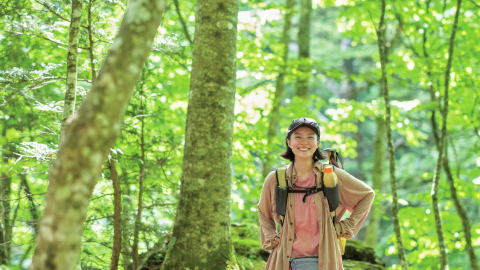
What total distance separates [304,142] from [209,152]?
1.21 m

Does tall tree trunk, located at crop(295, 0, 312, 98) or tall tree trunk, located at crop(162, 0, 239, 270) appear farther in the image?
tall tree trunk, located at crop(295, 0, 312, 98)

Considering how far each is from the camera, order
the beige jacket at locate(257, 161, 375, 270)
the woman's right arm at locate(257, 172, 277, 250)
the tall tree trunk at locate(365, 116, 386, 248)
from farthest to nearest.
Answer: the tall tree trunk at locate(365, 116, 386, 248) → the woman's right arm at locate(257, 172, 277, 250) → the beige jacket at locate(257, 161, 375, 270)

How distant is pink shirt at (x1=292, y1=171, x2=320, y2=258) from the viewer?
105 inches

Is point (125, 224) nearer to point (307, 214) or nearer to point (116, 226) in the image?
point (116, 226)

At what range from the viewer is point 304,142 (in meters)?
2.86

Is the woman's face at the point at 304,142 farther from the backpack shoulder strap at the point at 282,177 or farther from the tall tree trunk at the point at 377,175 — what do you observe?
the tall tree trunk at the point at 377,175

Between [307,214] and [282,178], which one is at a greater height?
[282,178]

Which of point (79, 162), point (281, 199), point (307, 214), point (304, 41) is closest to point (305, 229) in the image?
point (307, 214)

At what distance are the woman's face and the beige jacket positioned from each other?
0.13m

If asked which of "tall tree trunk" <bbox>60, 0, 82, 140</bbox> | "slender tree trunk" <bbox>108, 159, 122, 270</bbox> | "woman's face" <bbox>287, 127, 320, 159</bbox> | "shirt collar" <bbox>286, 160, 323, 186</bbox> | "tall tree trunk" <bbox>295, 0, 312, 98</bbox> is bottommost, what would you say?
"slender tree trunk" <bbox>108, 159, 122, 270</bbox>

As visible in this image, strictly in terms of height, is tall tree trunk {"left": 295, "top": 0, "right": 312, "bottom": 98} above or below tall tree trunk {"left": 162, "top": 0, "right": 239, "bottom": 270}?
above

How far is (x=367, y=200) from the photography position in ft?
9.18

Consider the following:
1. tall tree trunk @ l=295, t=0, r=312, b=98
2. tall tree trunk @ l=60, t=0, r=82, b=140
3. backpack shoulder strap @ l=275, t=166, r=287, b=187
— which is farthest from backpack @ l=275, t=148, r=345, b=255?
tall tree trunk @ l=295, t=0, r=312, b=98

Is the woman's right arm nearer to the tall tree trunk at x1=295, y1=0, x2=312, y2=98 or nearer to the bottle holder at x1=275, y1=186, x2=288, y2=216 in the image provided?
the bottle holder at x1=275, y1=186, x2=288, y2=216
